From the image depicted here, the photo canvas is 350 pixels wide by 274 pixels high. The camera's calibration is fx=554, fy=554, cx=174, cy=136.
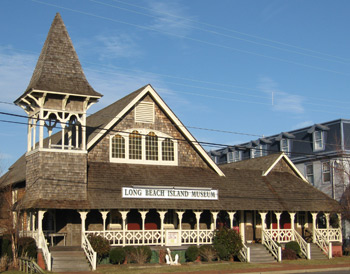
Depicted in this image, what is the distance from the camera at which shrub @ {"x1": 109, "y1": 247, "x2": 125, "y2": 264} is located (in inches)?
1192

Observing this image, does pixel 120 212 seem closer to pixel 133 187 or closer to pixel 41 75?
pixel 133 187

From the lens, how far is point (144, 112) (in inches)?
1449

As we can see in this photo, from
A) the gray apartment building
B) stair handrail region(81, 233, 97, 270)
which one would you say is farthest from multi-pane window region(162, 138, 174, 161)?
the gray apartment building

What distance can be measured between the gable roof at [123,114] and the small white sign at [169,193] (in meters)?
3.39

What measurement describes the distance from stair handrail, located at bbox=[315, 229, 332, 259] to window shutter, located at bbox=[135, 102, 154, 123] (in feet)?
46.6

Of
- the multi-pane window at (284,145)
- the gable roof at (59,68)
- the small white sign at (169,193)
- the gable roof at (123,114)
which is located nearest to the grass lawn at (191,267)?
the small white sign at (169,193)

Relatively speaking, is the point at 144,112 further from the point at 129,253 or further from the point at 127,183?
the point at 129,253

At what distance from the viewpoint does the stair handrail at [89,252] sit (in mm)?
29062

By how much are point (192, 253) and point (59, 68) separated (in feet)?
45.1

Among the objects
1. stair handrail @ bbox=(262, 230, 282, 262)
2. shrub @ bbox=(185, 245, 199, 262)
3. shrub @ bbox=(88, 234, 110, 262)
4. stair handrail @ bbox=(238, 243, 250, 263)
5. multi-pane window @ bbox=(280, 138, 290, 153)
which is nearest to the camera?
shrub @ bbox=(88, 234, 110, 262)

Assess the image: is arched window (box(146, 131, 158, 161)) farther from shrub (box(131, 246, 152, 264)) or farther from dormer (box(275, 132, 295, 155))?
dormer (box(275, 132, 295, 155))

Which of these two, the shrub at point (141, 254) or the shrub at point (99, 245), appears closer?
the shrub at point (99, 245)

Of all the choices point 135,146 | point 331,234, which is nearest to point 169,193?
point 135,146

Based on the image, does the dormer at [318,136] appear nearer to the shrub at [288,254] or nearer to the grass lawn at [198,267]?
the shrub at [288,254]
